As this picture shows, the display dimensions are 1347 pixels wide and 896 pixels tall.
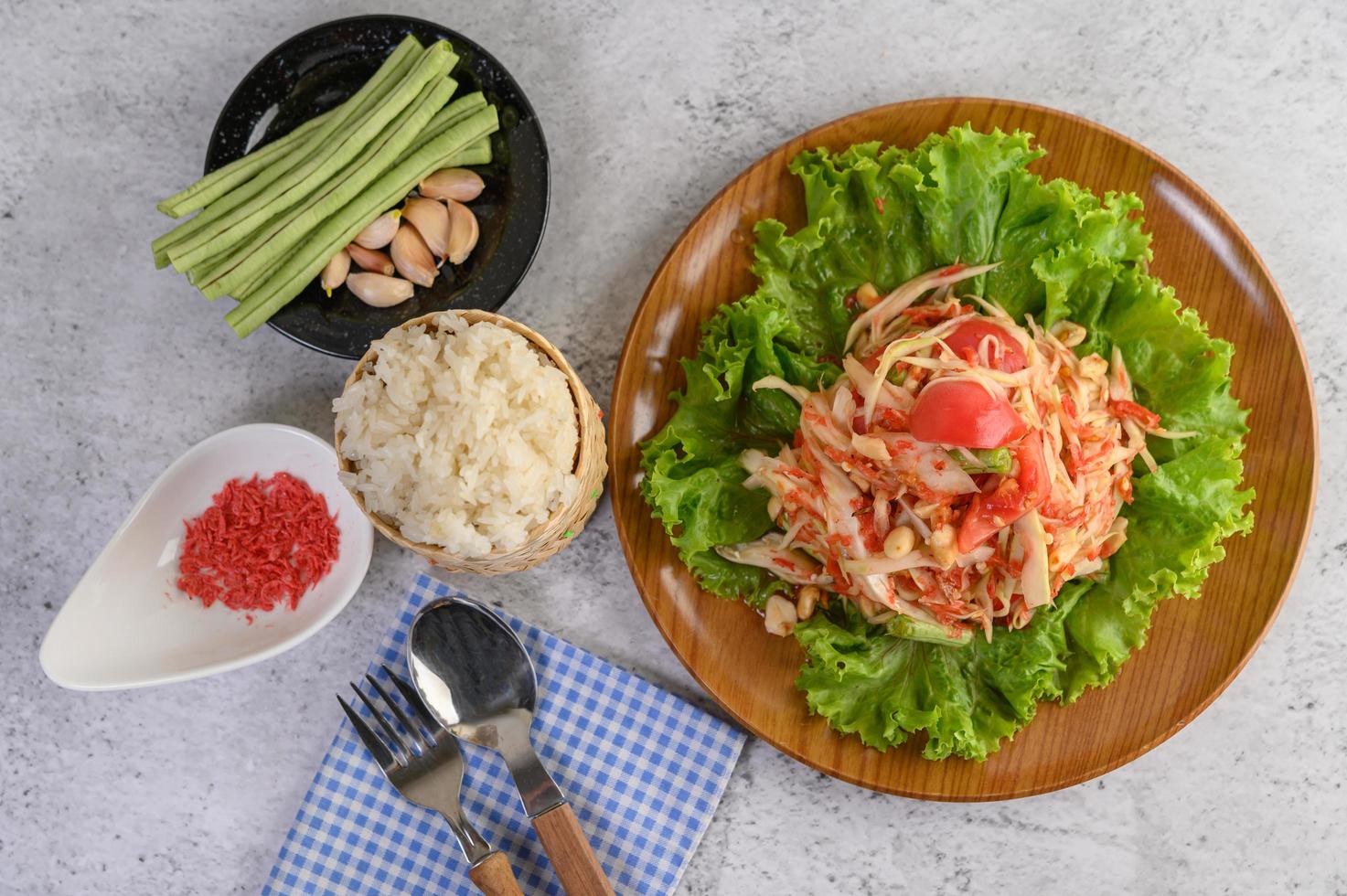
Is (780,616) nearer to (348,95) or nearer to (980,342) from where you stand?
(980,342)

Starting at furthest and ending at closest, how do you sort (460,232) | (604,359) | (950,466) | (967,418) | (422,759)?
(604,359)
(422,759)
(460,232)
(950,466)
(967,418)

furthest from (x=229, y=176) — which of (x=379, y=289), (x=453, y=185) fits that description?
(x=453, y=185)

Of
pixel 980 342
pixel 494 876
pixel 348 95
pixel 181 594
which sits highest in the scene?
pixel 980 342

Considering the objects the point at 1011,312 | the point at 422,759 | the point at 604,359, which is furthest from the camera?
the point at 604,359

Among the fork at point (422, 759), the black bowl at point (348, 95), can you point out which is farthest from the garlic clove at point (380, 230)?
the fork at point (422, 759)

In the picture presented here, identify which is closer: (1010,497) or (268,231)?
(1010,497)

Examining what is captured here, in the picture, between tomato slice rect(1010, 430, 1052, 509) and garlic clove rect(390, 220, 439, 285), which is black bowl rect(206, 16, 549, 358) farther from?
tomato slice rect(1010, 430, 1052, 509)

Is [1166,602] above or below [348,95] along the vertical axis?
below
